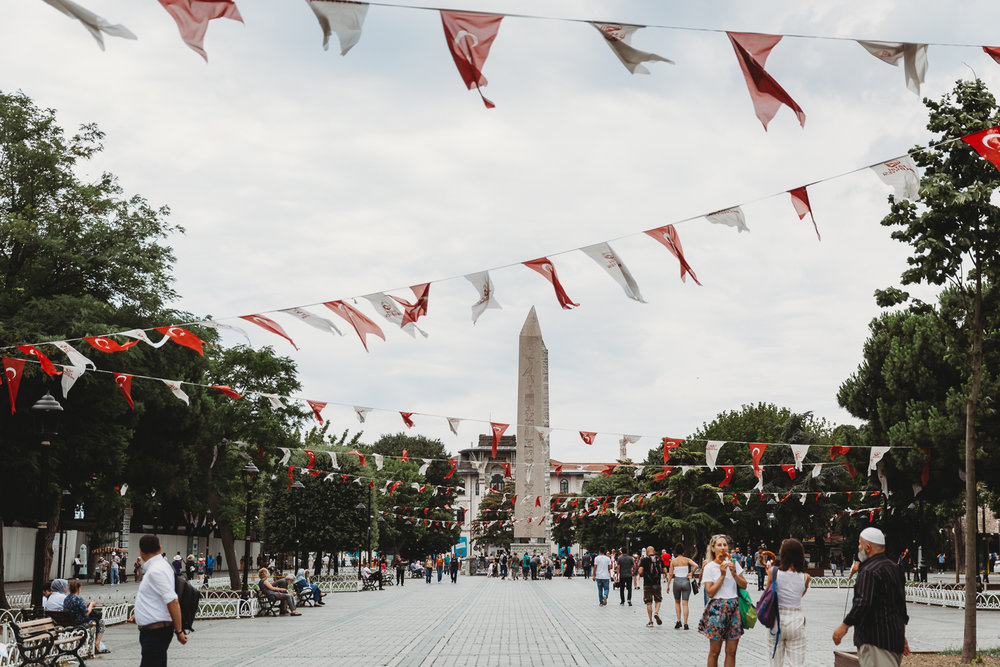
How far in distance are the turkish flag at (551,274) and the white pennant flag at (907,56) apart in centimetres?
523

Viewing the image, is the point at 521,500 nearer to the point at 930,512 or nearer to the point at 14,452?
the point at 930,512

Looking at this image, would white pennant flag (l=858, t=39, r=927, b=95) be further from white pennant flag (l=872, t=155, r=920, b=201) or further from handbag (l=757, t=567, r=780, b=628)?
handbag (l=757, t=567, r=780, b=628)

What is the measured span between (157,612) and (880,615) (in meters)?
5.42

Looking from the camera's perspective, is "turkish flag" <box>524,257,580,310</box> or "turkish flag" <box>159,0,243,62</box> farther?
"turkish flag" <box>524,257,580,310</box>

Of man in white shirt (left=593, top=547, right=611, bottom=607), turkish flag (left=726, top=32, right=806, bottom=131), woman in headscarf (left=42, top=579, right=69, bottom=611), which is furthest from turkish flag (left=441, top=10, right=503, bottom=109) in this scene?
man in white shirt (left=593, top=547, right=611, bottom=607)

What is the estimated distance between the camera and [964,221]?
13469 millimetres

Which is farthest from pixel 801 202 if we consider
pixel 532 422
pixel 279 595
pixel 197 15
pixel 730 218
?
pixel 532 422

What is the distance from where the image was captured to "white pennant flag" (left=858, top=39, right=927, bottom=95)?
7984mm

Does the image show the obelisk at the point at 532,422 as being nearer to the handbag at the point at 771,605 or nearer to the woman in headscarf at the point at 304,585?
the woman in headscarf at the point at 304,585

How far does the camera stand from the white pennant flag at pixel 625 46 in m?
7.24

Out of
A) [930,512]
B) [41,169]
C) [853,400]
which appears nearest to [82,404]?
[41,169]

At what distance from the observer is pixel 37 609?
49.4 ft

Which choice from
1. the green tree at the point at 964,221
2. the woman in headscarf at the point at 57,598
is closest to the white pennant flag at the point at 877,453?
the green tree at the point at 964,221

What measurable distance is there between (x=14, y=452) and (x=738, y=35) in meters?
18.8
